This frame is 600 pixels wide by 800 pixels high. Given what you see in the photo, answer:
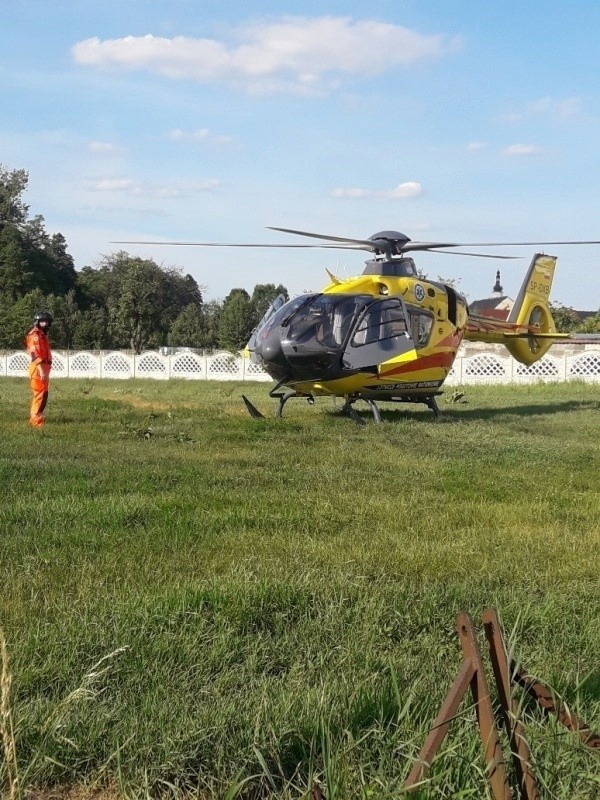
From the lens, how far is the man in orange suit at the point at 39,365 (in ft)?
36.3

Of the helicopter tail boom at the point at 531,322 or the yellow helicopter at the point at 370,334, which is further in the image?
the helicopter tail boom at the point at 531,322

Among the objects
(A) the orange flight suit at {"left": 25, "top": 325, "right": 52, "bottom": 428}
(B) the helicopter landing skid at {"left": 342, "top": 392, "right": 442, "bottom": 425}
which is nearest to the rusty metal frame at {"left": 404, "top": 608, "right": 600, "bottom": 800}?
(A) the orange flight suit at {"left": 25, "top": 325, "right": 52, "bottom": 428}

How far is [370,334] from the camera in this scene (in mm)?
11898

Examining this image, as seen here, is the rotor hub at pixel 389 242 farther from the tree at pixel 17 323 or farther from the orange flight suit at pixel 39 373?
the tree at pixel 17 323

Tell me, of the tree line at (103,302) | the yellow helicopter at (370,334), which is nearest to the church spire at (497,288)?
the tree line at (103,302)

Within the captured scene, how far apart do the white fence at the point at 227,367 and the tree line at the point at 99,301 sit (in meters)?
13.9

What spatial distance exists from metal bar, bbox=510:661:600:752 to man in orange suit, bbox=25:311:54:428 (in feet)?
30.7

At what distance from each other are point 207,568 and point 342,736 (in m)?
1.87

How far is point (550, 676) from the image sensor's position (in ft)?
9.73

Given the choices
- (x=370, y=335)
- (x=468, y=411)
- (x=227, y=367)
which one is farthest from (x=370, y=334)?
(x=227, y=367)

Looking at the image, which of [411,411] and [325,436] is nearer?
[325,436]

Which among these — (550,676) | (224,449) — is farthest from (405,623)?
(224,449)

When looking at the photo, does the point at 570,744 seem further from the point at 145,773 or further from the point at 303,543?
the point at 303,543

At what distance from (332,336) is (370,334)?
0.53 m
